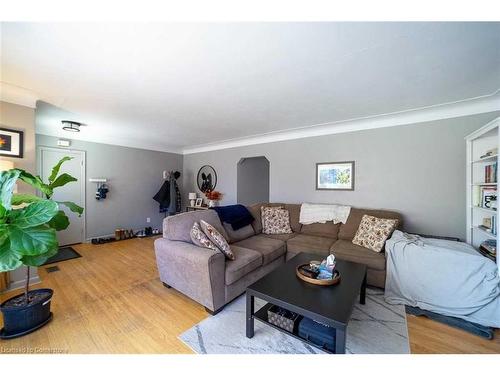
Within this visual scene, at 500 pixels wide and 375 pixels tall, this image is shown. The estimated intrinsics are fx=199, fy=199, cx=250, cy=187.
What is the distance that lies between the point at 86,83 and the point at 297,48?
208 cm

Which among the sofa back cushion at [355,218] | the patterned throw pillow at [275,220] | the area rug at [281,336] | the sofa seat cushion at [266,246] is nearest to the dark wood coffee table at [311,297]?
the area rug at [281,336]

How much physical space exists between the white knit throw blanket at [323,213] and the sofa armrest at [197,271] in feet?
6.26

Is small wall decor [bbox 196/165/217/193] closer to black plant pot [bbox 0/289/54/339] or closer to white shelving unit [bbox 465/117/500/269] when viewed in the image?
black plant pot [bbox 0/289/54/339]

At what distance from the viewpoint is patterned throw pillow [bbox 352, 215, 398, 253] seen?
247cm

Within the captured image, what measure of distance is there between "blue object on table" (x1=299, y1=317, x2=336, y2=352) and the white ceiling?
202 centimetres

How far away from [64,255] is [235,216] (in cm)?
306

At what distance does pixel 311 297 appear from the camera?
1.47m

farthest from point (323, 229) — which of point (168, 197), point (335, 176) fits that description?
point (168, 197)

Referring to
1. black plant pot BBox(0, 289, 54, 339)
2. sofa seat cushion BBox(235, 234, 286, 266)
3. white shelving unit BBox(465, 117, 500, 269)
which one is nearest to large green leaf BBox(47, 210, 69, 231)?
black plant pot BBox(0, 289, 54, 339)

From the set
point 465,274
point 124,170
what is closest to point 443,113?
point 465,274

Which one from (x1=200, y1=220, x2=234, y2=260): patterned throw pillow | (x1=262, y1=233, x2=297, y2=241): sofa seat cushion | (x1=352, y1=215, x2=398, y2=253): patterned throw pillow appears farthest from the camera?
(x1=262, y1=233, x2=297, y2=241): sofa seat cushion

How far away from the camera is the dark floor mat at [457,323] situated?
5.46 feet

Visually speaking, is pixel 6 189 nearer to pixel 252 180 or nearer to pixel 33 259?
pixel 33 259

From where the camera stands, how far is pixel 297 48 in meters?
1.48
